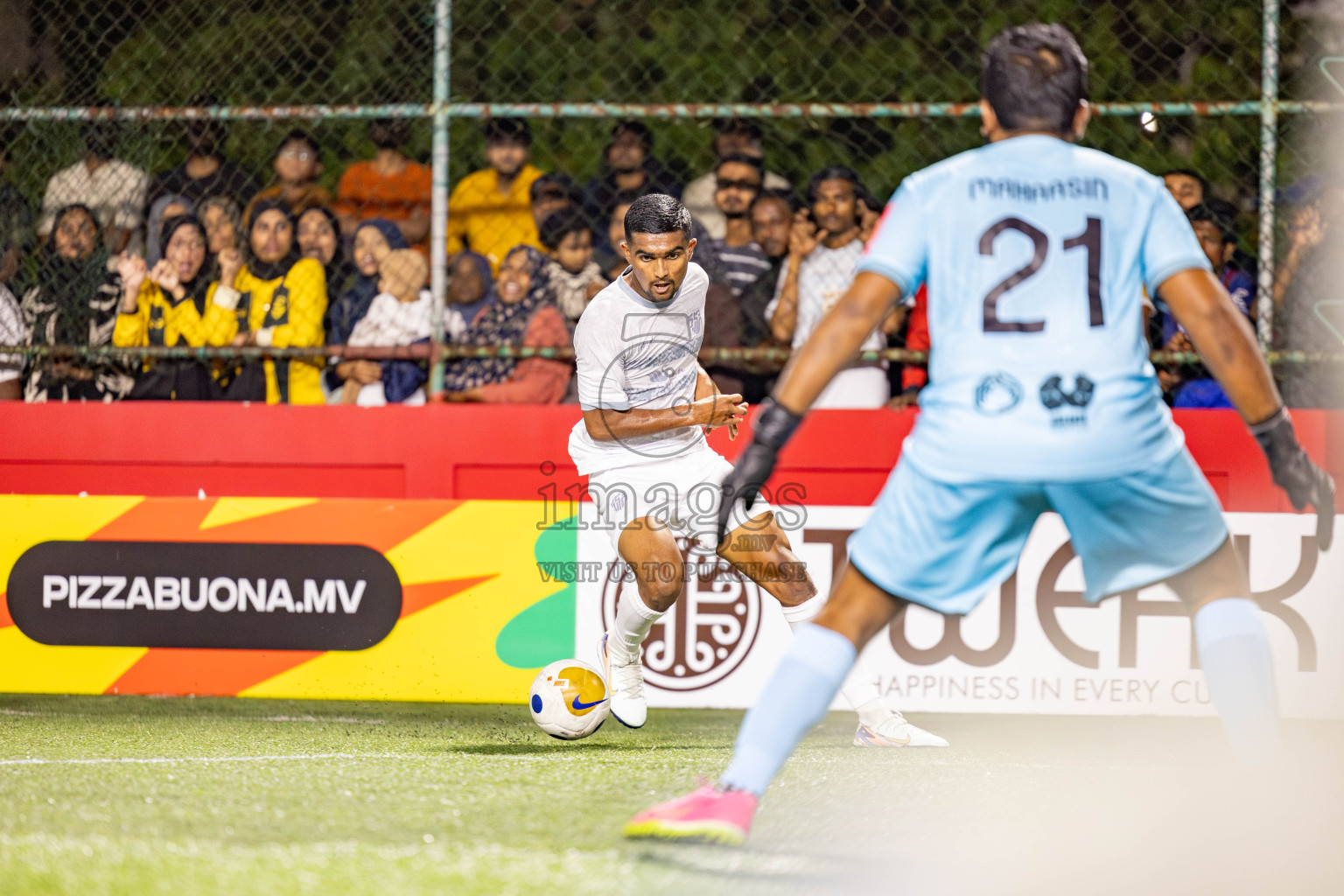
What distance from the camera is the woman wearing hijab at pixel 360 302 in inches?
267

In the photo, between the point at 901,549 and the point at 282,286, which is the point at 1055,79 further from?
the point at 282,286

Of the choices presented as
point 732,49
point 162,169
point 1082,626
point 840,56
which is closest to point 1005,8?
point 840,56

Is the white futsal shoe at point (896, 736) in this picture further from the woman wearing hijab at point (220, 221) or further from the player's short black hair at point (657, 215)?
the woman wearing hijab at point (220, 221)

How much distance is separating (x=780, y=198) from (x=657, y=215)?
86.8 inches

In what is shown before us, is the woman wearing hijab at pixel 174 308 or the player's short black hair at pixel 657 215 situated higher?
the player's short black hair at pixel 657 215

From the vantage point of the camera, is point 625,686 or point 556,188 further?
point 556,188

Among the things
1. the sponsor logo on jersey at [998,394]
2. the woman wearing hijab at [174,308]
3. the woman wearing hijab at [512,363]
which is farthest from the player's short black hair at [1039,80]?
the woman wearing hijab at [174,308]

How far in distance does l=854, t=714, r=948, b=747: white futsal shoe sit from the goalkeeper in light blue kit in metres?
1.86

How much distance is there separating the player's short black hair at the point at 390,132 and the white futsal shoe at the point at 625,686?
10.9 ft

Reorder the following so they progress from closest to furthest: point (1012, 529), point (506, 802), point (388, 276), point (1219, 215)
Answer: point (1012, 529) → point (506, 802) → point (1219, 215) → point (388, 276)

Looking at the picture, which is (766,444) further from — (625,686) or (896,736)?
(625,686)

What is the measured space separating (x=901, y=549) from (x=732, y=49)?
6.55 m

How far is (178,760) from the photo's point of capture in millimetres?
4398

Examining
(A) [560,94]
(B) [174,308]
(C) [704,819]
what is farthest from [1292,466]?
(A) [560,94]
